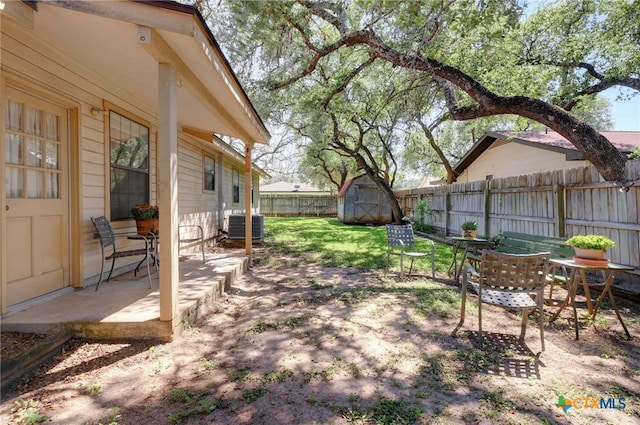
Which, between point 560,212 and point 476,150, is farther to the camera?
point 476,150

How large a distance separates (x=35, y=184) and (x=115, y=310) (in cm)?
158

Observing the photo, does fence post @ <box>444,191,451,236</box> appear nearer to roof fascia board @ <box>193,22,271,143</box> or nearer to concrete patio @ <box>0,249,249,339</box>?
roof fascia board @ <box>193,22,271,143</box>

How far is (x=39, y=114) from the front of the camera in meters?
3.37

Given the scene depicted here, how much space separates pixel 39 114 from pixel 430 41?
627 centimetres

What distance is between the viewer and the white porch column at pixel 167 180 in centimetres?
276

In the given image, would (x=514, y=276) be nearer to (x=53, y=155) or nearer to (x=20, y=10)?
(x=20, y=10)

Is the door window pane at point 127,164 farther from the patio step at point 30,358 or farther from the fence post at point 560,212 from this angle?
the fence post at point 560,212

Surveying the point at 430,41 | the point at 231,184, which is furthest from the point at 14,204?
the point at 231,184

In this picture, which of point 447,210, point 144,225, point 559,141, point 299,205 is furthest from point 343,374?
point 299,205

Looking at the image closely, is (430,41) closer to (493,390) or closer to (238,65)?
(238,65)

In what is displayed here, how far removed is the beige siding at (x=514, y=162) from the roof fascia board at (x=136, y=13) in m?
9.81

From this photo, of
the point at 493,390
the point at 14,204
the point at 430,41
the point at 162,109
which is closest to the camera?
the point at 493,390

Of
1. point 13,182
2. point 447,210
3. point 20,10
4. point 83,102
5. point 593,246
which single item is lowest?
point 593,246

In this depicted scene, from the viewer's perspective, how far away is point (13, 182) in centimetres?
306
